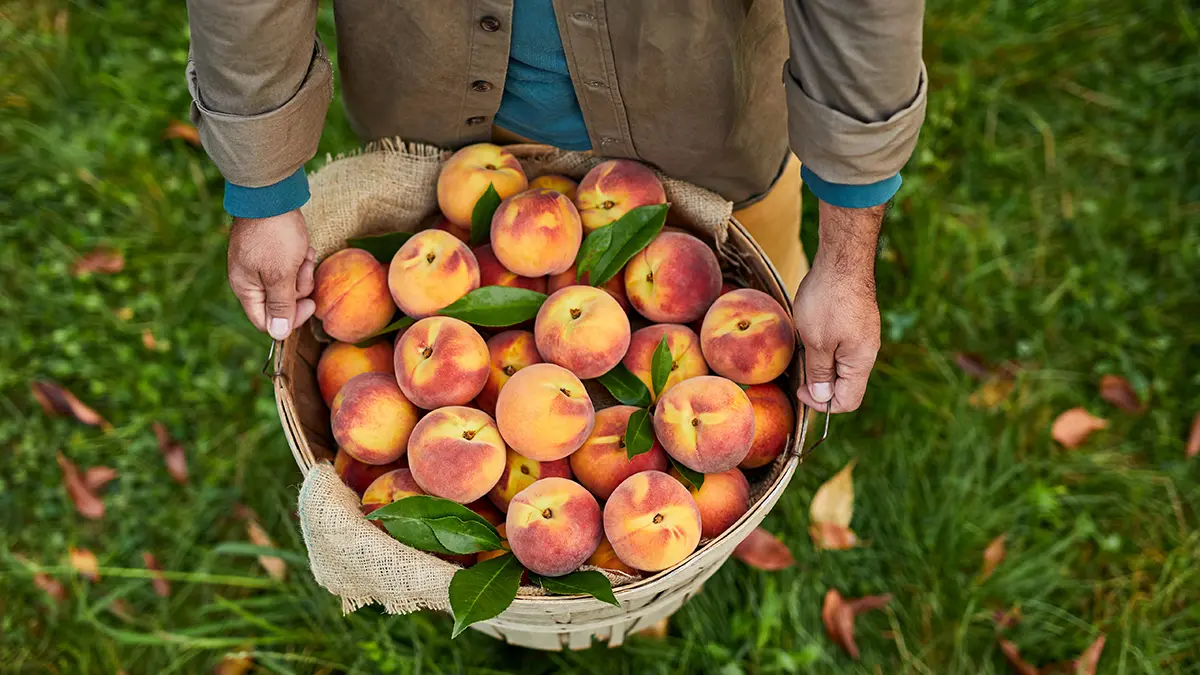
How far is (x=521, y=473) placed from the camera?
1472mm

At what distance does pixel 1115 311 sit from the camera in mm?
2361

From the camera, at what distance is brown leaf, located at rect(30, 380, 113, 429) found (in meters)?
2.27

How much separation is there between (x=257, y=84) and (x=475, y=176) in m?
0.42

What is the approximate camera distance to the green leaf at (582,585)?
128cm

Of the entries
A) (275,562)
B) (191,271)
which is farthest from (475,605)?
(191,271)

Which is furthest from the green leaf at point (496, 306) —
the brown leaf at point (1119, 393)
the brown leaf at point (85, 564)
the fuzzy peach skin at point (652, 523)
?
the brown leaf at point (1119, 393)

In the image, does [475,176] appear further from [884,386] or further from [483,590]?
[884,386]

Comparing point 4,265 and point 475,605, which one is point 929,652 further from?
point 4,265

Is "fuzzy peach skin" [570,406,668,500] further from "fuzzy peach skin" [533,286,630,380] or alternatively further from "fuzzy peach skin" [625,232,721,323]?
"fuzzy peach skin" [625,232,721,323]

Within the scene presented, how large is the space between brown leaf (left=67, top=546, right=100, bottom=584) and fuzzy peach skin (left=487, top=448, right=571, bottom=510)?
1178mm

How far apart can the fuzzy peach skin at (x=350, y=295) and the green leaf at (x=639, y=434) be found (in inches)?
19.1

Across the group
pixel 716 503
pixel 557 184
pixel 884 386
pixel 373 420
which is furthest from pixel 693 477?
pixel 884 386

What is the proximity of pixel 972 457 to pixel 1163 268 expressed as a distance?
2.60 ft

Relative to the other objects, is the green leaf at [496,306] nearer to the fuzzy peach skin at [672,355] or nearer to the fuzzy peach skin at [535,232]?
the fuzzy peach skin at [535,232]
